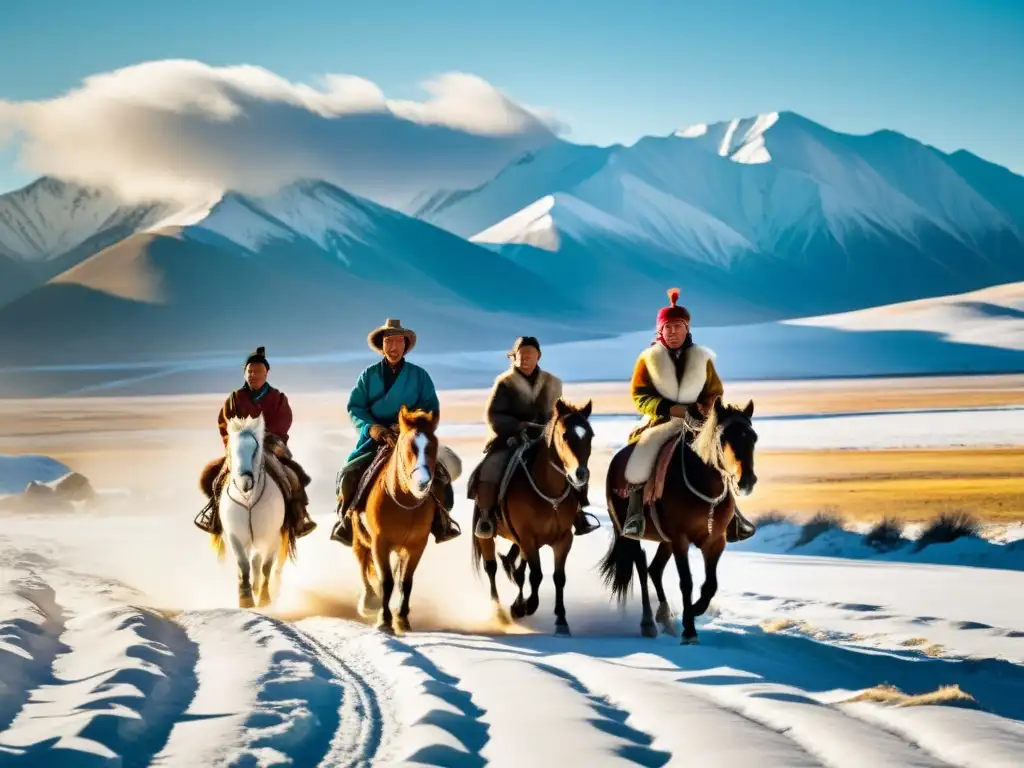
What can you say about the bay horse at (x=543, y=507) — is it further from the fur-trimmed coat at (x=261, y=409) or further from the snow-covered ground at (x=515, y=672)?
the fur-trimmed coat at (x=261, y=409)

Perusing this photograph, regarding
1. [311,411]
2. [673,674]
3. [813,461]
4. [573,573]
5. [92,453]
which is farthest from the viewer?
[311,411]

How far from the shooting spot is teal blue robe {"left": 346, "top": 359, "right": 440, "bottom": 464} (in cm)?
1133

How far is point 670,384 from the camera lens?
10.5 metres

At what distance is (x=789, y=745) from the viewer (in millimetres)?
6164

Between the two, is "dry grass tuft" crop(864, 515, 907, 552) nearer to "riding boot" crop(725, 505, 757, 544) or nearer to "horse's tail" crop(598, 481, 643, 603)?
"horse's tail" crop(598, 481, 643, 603)

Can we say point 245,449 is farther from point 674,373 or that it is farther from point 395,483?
point 674,373

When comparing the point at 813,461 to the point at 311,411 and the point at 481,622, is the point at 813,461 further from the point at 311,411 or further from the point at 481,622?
the point at 311,411

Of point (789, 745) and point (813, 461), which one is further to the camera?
point (813, 461)

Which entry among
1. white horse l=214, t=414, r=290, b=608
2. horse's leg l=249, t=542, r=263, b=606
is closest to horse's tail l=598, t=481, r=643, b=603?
white horse l=214, t=414, r=290, b=608

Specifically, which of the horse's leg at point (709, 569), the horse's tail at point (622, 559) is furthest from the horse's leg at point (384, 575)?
the horse's leg at point (709, 569)

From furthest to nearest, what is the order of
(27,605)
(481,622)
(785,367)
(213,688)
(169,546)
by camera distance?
(785,367)
(169,546)
(481,622)
(27,605)
(213,688)

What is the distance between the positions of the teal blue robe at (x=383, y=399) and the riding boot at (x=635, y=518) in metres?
1.84

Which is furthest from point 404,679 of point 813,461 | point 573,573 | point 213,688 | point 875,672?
point 813,461

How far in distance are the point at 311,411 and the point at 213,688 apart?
4766 cm
